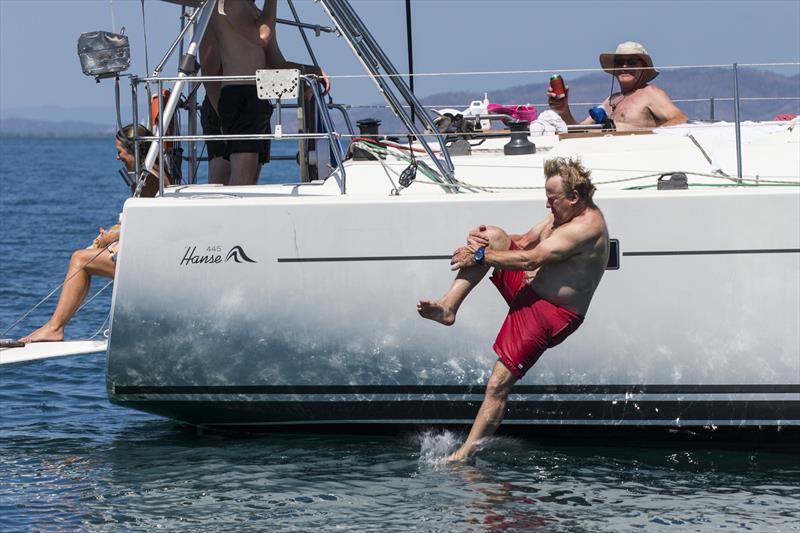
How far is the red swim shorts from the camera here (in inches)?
263

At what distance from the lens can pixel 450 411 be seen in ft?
23.8

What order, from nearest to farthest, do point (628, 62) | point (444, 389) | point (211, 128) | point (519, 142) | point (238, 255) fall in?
point (238, 255), point (444, 389), point (519, 142), point (211, 128), point (628, 62)

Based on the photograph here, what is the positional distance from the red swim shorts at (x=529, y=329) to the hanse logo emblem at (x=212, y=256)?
1470mm

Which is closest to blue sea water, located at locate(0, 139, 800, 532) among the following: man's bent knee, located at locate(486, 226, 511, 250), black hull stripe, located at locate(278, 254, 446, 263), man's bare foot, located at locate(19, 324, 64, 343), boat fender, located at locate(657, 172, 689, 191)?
→ man's bare foot, located at locate(19, 324, 64, 343)

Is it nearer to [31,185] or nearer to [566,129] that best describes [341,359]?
[566,129]

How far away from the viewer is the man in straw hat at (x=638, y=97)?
8.71 metres

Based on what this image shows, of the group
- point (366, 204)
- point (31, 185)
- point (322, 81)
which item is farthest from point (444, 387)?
point (31, 185)

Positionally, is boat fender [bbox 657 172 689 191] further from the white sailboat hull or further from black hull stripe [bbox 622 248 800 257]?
black hull stripe [bbox 622 248 800 257]

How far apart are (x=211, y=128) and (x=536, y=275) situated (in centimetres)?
279

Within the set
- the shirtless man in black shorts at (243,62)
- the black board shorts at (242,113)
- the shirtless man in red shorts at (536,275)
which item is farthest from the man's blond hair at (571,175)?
the black board shorts at (242,113)

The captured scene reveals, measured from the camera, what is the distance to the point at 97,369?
35.6 ft

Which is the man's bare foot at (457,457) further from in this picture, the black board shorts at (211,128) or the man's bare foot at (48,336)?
the man's bare foot at (48,336)

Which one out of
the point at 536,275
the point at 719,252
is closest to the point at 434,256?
the point at 536,275

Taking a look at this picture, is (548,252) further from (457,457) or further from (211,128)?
(211,128)
